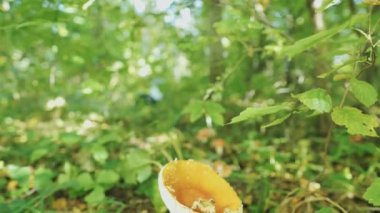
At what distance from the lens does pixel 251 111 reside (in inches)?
52.0

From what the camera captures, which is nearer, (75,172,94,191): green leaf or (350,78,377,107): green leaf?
(350,78,377,107): green leaf

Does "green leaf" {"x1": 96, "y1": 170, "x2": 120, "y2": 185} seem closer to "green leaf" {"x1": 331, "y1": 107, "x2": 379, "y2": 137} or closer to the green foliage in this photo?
the green foliage

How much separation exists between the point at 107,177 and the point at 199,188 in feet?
2.05

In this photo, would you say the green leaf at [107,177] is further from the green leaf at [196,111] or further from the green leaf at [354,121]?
the green leaf at [354,121]

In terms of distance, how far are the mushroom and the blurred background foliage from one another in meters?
0.37

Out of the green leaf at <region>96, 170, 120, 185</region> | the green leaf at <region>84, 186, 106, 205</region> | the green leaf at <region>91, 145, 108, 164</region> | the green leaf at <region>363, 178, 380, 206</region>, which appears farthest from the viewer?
the green leaf at <region>91, 145, 108, 164</region>

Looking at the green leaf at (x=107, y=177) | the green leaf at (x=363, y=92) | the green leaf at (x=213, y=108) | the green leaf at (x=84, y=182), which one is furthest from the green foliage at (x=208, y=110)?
the green leaf at (x=363, y=92)

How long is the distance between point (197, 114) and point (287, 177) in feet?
2.63

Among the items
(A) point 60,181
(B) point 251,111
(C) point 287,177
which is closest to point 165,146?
(A) point 60,181

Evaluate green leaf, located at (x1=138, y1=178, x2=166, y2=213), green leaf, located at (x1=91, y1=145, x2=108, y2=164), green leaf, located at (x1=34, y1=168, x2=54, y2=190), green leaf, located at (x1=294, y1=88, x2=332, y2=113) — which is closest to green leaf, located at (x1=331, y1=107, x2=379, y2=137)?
green leaf, located at (x1=294, y1=88, x2=332, y2=113)

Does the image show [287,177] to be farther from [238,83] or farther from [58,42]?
[58,42]

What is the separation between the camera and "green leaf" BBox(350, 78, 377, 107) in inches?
56.9

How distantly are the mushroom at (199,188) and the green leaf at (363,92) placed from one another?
584 millimetres

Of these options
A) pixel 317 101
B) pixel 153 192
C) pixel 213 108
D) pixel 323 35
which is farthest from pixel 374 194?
pixel 153 192
